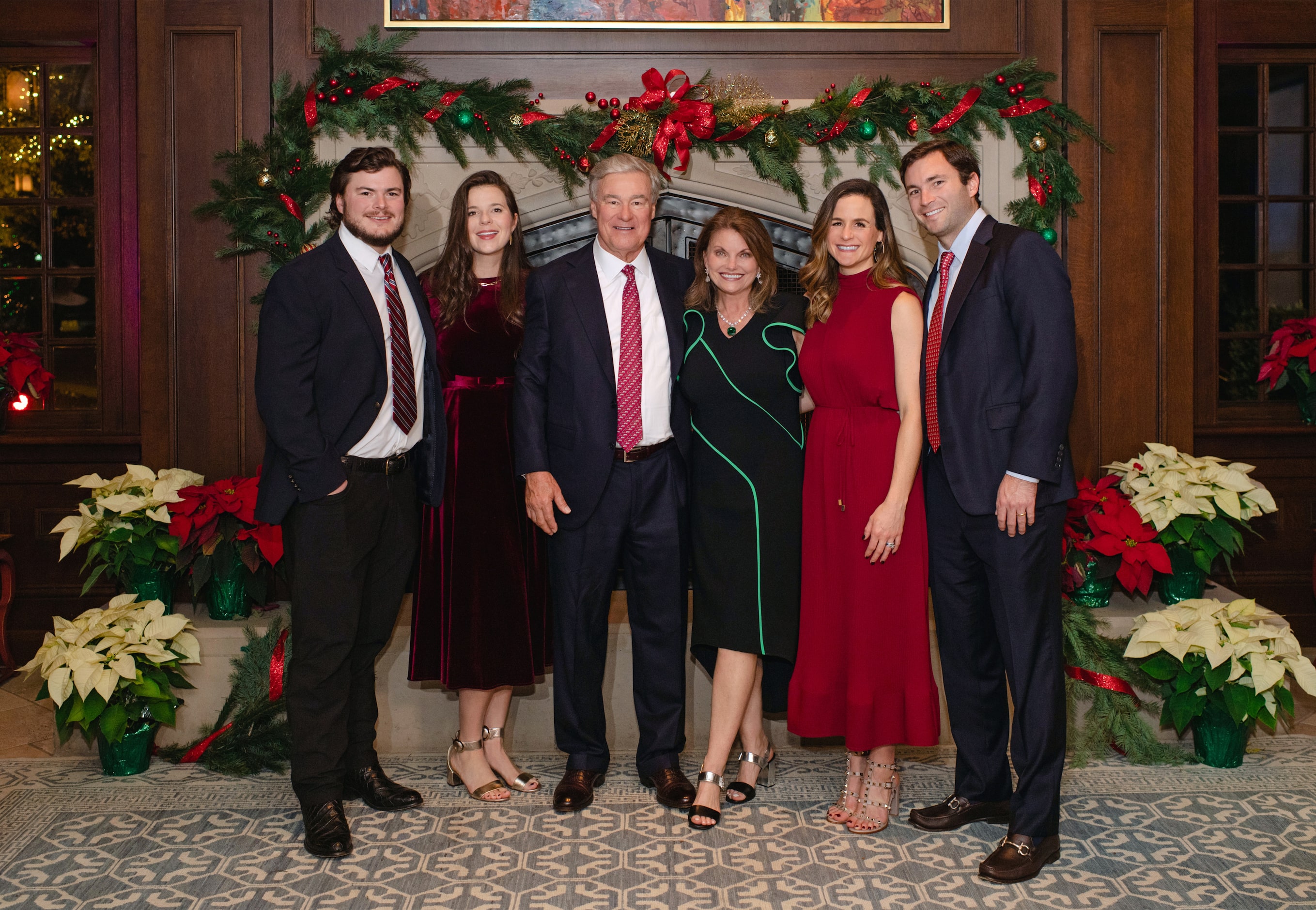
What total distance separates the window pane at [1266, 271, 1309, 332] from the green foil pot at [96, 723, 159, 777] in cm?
479

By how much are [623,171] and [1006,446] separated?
4.13 ft

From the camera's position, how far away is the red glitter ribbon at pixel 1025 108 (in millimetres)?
3805

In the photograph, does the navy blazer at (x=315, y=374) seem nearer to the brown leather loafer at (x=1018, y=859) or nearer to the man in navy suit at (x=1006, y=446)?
the man in navy suit at (x=1006, y=446)

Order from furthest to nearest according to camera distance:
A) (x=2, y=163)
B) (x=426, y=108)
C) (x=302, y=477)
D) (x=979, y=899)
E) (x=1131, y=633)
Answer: (x=2, y=163) → (x=426, y=108) → (x=1131, y=633) → (x=302, y=477) → (x=979, y=899)

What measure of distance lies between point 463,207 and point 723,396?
0.90 metres

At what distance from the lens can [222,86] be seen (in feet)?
12.5

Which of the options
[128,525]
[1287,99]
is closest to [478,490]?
[128,525]

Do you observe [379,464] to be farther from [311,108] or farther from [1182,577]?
[1182,577]

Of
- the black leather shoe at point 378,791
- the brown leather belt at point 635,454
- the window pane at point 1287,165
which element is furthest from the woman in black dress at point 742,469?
the window pane at point 1287,165

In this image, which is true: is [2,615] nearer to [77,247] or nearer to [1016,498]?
[77,247]

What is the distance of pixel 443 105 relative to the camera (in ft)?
12.3

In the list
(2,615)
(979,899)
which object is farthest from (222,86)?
(979,899)

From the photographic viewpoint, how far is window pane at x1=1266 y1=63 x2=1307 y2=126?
4.65 metres

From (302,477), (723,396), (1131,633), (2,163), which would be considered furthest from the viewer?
(2,163)
